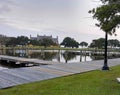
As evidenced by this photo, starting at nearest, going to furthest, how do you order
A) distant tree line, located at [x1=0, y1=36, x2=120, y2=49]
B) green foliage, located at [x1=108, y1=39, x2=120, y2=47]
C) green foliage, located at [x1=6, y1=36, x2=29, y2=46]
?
distant tree line, located at [x1=0, y1=36, x2=120, y2=49], green foliage, located at [x1=108, y1=39, x2=120, y2=47], green foliage, located at [x1=6, y1=36, x2=29, y2=46]

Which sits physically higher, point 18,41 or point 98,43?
point 18,41

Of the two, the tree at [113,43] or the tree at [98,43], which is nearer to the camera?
the tree at [98,43]

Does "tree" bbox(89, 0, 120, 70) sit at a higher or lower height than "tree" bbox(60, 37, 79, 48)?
lower

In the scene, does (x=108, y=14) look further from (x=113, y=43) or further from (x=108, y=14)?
(x=113, y=43)

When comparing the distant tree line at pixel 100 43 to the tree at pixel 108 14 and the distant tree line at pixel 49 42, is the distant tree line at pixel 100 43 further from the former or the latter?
the tree at pixel 108 14

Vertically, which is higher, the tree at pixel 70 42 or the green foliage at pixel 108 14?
the tree at pixel 70 42

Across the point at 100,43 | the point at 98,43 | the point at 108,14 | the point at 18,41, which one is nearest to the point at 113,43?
the point at 98,43

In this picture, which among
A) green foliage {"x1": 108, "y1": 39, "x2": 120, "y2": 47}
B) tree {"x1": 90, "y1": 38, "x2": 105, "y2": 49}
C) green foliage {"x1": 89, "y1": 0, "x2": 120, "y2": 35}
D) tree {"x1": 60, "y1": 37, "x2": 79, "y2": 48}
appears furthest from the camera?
tree {"x1": 60, "y1": 37, "x2": 79, "y2": 48}

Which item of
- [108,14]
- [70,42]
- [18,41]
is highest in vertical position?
[18,41]

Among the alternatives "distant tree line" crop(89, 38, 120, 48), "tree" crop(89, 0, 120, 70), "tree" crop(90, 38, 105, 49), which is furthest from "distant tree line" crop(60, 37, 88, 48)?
"tree" crop(89, 0, 120, 70)

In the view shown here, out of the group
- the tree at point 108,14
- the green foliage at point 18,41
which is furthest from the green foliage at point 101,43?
the tree at point 108,14

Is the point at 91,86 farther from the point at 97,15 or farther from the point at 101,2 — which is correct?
the point at 101,2

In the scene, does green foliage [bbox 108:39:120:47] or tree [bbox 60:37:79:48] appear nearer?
green foliage [bbox 108:39:120:47]

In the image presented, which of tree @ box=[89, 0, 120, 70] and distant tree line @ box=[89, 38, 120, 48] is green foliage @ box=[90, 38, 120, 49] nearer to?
distant tree line @ box=[89, 38, 120, 48]
